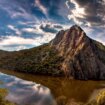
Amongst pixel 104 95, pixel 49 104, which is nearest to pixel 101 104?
pixel 104 95

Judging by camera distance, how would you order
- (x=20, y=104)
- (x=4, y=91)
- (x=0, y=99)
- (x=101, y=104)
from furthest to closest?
(x=20, y=104) → (x=101, y=104) → (x=4, y=91) → (x=0, y=99)

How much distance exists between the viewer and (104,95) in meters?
82.4

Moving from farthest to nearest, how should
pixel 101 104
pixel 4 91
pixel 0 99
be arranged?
pixel 101 104 < pixel 4 91 < pixel 0 99

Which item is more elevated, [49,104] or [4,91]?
[4,91]

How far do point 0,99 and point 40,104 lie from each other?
157 feet

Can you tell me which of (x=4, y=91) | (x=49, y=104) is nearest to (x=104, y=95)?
(x=49, y=104)

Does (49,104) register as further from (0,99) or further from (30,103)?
(0,99)

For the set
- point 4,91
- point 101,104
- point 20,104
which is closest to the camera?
point 4,91

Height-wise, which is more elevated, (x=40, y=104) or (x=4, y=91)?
(x=4, y=91)

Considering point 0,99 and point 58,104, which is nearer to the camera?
point 0,99

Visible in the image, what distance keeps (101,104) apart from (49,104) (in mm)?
30934

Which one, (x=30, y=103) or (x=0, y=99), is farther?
(x=30, y=103)

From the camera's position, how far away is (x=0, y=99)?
56625 millimetres

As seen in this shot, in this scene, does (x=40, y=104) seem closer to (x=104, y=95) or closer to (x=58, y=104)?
(x=58, y=104)
